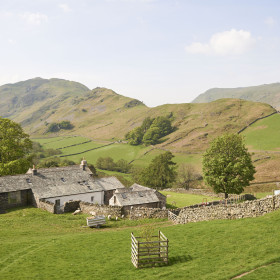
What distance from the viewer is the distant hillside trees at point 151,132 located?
154 meters

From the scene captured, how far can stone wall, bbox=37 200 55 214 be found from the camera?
4319cm

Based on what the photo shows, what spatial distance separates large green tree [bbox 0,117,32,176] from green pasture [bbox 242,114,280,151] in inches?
3229

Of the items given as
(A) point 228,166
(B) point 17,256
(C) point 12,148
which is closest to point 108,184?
(C) point 12,148

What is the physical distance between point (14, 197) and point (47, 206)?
7.71 metres

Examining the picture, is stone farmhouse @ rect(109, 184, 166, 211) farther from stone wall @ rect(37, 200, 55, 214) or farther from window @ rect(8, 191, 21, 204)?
window @ rect(8, 191, 21, 204)

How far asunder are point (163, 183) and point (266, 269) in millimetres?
65148

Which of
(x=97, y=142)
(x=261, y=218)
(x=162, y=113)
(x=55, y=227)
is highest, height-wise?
(x=162, y=113)

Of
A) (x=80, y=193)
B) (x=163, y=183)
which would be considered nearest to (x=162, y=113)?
(x=163, y=183)

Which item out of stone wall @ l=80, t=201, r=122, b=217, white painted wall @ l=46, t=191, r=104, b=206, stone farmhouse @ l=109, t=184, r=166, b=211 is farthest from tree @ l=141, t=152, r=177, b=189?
stone wall @ l=80, t=201, r=122, b=217

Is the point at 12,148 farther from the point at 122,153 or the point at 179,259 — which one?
the point at 122,153

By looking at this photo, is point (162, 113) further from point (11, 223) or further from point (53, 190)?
point (11, 223)

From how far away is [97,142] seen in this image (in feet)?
575

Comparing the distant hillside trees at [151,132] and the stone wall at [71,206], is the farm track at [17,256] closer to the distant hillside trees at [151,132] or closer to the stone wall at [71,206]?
→ the stone wall at [71,206]

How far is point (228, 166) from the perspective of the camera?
49.2 metres
